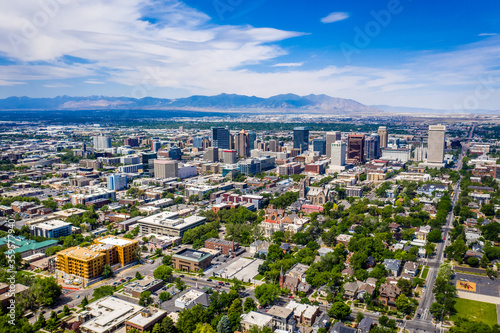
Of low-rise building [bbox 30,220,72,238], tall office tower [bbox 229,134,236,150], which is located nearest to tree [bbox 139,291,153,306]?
low-rise building [bbox 30,220,72,238]

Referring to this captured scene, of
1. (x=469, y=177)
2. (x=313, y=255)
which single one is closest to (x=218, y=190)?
(x=313, y=255)

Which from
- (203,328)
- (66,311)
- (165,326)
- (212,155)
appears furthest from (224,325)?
(212,155)

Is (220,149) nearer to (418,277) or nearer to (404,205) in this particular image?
(404,205)

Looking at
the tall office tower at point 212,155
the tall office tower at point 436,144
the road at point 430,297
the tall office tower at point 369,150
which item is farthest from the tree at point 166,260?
the tall office tower at point 369,150

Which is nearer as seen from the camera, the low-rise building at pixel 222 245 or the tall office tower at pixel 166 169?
the low-rise building at pixel 222 245

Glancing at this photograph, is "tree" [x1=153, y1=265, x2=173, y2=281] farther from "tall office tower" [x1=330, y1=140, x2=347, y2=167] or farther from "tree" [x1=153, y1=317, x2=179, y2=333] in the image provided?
"tall office tower" [x1=330, y1=140, x2=347, y2=167]

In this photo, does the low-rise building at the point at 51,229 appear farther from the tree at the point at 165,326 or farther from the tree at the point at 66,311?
the tree at the point at 165,326

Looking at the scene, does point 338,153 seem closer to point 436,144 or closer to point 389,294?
point 436,144
